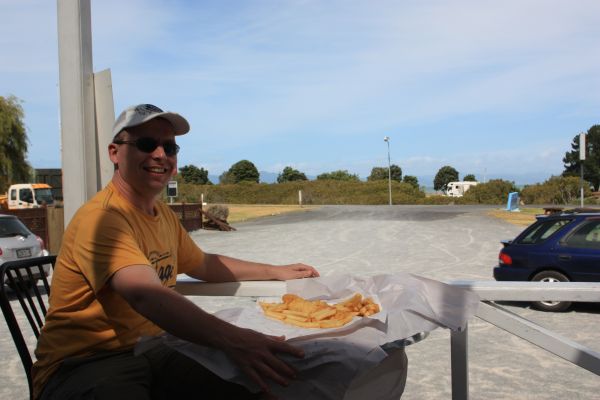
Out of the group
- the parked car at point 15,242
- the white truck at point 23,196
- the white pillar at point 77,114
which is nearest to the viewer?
the white pillar at point 77,114

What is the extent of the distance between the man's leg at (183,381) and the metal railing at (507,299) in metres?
0.61

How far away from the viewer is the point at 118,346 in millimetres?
2061

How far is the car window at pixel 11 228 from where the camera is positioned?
10.1m

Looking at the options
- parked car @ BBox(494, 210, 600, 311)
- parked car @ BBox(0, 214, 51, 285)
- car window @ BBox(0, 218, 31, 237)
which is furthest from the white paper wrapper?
car window @ BBox(0, 218, 31, 237)

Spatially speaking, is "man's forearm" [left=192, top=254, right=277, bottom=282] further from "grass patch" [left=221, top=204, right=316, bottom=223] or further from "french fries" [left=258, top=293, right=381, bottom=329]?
"grass patch" [left=221, top=204, right=316, bottom=223]

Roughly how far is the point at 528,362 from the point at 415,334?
4396 millimetres

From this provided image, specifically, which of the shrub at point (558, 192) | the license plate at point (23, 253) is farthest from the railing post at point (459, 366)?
the shrub at point (558, 192)

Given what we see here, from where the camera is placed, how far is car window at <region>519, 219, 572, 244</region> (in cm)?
870

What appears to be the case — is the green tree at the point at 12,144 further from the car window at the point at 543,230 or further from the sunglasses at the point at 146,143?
the sunglasses at the point at 146,143

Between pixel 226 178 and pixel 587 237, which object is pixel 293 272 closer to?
pixel 587 237

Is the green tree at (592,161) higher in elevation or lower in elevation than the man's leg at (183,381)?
higher

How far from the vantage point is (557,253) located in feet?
27.6

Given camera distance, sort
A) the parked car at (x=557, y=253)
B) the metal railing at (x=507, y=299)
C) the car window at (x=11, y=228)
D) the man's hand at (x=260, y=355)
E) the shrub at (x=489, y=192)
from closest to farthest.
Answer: the man's hand at (x=260, y=355) → the metal railing at (x=507, y=299) → the parked car at (x=557, y=253) → the car window at (x=11, y=228) → the shrub at (x=489, y=192)

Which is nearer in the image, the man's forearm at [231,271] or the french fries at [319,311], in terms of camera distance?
the french fries at [319,311]
